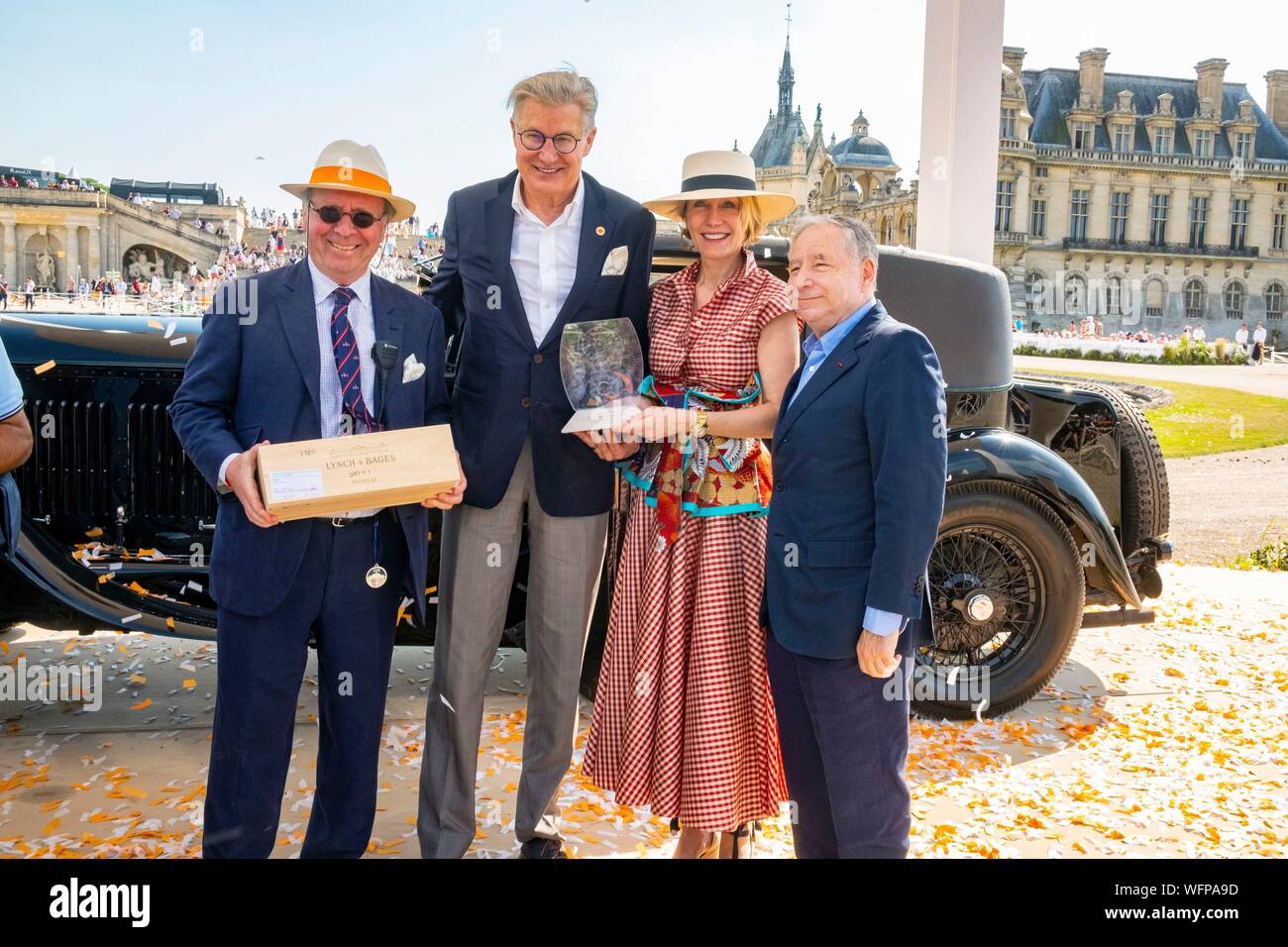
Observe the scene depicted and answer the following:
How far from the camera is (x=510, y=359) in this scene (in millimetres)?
2480

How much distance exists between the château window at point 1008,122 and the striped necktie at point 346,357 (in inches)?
585

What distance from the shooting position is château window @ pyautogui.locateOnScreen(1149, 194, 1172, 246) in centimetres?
1980

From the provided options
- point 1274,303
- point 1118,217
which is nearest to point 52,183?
point 1118,217

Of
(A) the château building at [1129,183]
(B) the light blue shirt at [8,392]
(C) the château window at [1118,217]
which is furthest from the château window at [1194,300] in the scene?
(B) the light blue shirt at [8,392]

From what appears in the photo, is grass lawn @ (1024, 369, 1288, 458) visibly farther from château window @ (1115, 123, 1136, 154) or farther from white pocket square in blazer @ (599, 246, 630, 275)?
château window @ (1115, 123, 1136, 154)

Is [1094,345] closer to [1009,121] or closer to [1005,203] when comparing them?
[1009,121]

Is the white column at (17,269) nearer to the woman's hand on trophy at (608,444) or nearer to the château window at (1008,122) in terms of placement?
the woman's hand on trophy at (608,444)

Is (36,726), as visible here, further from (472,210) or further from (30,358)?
(472,210)

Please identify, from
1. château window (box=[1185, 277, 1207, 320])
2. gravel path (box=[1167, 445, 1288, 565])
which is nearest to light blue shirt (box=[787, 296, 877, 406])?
gravel path (box=[1167, 445, 1288, 565])

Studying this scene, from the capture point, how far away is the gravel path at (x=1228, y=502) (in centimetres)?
756

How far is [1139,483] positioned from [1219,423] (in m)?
5.76

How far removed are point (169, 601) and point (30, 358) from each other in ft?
3.77

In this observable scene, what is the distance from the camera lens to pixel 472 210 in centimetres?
253

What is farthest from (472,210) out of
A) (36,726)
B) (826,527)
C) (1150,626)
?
(1150,626)
